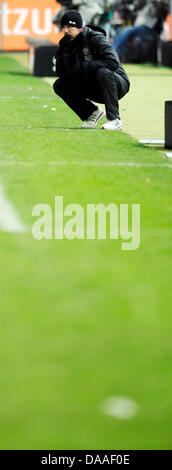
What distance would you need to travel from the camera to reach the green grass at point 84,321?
3.97m

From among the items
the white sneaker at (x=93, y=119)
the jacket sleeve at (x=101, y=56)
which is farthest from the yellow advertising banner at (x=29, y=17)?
the jacket sleeve at (x=101, y=56)

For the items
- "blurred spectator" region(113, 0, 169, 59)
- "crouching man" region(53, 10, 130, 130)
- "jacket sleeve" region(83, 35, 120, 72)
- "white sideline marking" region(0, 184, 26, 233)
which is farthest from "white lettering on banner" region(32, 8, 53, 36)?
"white sideline marking" region(0, 184, 26, 233)

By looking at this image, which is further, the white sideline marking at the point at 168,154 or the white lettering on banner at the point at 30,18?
the white lettering on banner at the point at 30,18

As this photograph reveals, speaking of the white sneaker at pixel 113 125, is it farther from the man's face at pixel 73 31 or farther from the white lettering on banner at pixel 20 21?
the white lettering on banner at pixel 20 21

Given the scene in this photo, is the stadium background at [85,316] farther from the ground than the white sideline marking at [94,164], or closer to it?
closer to it

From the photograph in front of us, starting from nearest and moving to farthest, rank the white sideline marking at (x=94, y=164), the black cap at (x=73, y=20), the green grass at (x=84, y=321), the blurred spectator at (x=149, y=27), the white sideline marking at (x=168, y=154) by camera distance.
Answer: the green grass at (x=84, y=321) < the white sideline marking at (x=94, y=164) < the white sideline marking at (x=168, y=154) < the black cap at (x=73, y=20) < the blurred spectator at (x=149, y=27)

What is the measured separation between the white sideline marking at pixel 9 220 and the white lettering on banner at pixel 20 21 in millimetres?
23244

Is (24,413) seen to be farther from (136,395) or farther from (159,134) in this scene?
(159,134)

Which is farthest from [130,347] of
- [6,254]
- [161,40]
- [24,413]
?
[161,40]

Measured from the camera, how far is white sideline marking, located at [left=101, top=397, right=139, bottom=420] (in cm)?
407

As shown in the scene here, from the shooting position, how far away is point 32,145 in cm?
1080
